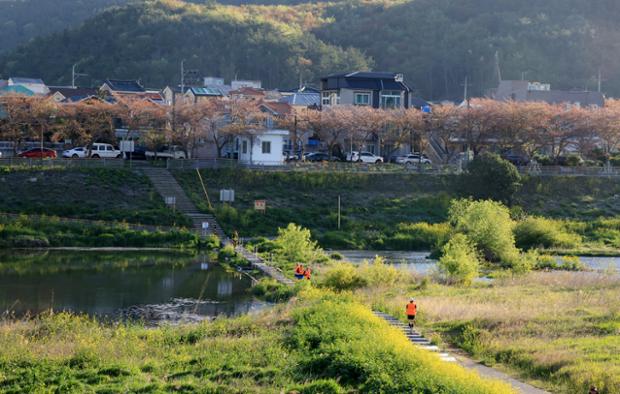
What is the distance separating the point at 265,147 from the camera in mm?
63062

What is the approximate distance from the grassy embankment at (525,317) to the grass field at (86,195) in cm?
1628

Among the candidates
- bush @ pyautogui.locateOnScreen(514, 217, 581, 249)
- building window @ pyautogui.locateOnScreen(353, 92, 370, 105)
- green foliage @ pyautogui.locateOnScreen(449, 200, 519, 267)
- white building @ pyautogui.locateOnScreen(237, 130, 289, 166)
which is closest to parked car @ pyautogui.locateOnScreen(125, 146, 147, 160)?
white building @ pyautogui.locateOnScreen(237, 130, 289, 166)

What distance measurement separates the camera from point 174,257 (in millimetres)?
44156

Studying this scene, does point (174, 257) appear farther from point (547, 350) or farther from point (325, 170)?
point (547, 350)

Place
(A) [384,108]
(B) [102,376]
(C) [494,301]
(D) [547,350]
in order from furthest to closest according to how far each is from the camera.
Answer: (A) [384,108] < (C) [494,301] < (D) [547,350] < (B) [102,376]

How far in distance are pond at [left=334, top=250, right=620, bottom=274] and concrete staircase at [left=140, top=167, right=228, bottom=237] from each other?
24.2ft

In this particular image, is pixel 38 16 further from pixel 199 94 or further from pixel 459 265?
pixel 459 265

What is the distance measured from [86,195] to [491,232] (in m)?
23.6

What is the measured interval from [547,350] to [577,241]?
98.8 feet

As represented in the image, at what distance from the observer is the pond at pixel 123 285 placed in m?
31.1

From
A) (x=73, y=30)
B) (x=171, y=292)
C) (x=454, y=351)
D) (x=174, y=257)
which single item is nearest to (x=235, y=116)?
(x=174, y=257)

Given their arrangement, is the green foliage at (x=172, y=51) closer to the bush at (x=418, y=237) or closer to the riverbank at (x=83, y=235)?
the riverbank at (x=83, y=235)

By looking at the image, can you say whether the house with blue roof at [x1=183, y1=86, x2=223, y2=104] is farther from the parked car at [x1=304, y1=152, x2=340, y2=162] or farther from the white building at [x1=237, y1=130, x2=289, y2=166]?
the white building at [x1=237, y1=130, x2=289, y2=166]

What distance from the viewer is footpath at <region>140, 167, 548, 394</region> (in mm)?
21328
